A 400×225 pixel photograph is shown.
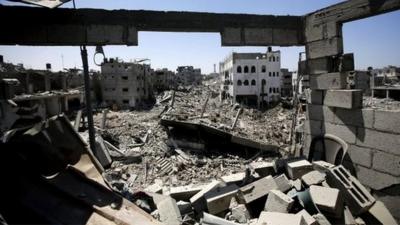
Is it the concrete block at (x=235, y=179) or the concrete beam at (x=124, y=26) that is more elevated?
the concrete beam at (x=124, y=26)

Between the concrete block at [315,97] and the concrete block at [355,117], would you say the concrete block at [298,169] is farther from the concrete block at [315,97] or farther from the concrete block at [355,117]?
the concrete block at [315,97]

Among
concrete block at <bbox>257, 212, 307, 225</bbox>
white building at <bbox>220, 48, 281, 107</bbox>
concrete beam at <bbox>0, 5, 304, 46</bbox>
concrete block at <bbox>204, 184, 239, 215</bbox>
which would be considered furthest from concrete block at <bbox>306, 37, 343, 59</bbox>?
white building at <bbox>220, 48, 281, 107</bbox>

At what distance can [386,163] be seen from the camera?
5.47 meters

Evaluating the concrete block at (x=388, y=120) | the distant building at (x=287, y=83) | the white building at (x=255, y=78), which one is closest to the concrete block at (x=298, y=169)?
the concrete block at (x=388, y=120)

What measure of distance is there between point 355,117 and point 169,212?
4.12m

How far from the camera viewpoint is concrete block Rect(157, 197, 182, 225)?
509cm

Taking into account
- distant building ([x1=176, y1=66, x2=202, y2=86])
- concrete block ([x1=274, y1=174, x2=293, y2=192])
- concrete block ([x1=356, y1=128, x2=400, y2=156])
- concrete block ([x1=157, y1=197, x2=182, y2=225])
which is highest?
distant building ([x1=176, y1=66, x2=202, y2=86])

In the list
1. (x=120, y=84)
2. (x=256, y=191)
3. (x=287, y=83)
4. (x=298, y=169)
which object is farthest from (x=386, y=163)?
(x=287, y=83)

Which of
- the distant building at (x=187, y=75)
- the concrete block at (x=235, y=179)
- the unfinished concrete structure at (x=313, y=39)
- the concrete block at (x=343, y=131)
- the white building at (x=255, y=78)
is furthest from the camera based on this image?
the distant building at (x=187, y=75)

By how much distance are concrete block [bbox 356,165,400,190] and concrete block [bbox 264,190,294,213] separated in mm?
1843

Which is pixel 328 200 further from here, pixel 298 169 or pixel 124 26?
pixel 124 26

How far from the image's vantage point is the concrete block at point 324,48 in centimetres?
651

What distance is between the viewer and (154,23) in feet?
22.6

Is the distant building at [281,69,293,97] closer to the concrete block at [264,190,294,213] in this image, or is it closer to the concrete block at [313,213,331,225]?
the concrete block at [264,190,294,213]
